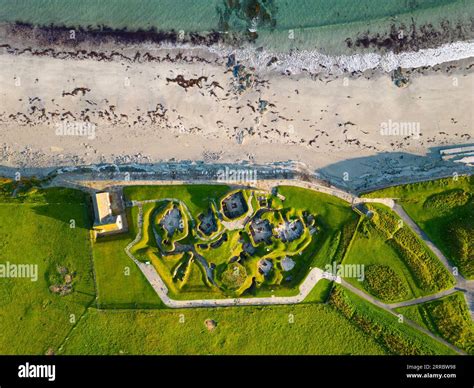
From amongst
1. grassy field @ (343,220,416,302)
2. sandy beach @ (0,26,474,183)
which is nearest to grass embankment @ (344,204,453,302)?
grassy field @ (343,220,416,302)

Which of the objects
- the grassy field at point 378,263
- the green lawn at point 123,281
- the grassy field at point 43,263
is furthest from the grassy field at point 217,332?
the grassy field at point 378,263

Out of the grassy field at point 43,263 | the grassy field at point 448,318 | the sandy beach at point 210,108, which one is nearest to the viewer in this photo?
the grassy field at point 448,318

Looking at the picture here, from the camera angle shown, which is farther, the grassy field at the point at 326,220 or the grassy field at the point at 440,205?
the grassy field at the point at 440,205

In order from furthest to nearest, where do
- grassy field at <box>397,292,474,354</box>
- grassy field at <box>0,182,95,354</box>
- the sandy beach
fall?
1. the sandy beach
2. grassy field at <box>0,182,95,354</box>
3. grassy field at <box>397,292,474,354</box>

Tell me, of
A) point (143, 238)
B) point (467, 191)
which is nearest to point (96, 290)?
point (143, 238)

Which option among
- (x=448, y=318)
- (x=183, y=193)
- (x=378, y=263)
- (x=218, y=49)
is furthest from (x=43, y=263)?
(x=448, y=318)

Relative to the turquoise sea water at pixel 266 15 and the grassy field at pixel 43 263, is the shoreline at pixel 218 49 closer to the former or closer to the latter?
the turquoise sea water at pixel 266 15

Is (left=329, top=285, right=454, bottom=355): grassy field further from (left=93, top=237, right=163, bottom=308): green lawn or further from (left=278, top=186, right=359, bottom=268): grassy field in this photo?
(left=93, top=237, right=163, bottom=308): green lawn
